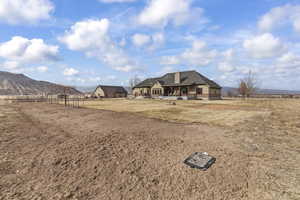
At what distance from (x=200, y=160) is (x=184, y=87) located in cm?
3590

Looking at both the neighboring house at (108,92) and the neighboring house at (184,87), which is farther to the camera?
the neighboring house at (108,92)

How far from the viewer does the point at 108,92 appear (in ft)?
203

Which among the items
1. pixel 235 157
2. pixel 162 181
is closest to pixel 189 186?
pixel 162 181

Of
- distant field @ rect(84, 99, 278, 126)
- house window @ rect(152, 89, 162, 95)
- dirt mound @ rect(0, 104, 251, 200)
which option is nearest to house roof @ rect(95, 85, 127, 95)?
house window @ rect(152, 89, 162, 95)

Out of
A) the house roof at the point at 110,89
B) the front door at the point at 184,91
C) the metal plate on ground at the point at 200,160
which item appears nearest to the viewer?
the metal plate on ground at the point at 200,160

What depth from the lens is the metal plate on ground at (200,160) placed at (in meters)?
4.12

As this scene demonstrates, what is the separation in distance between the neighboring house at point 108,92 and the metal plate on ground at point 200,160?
5847 centimetres

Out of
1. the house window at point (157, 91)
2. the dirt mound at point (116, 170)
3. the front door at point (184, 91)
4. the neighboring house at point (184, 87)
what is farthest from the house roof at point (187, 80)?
the dirt mound at point (116, 170)

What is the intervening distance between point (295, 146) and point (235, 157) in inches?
110

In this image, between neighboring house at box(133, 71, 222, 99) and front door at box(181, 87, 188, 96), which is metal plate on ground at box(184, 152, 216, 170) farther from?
front door at box(181, 87, 188, 96)

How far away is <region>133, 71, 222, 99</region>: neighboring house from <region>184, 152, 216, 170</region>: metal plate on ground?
32.0 meters

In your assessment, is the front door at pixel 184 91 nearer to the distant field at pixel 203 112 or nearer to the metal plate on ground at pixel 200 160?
the distant field at pixel 203 112

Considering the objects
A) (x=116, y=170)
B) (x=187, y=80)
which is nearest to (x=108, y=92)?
(x=187, y=80)

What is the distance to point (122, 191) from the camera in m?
3.21
